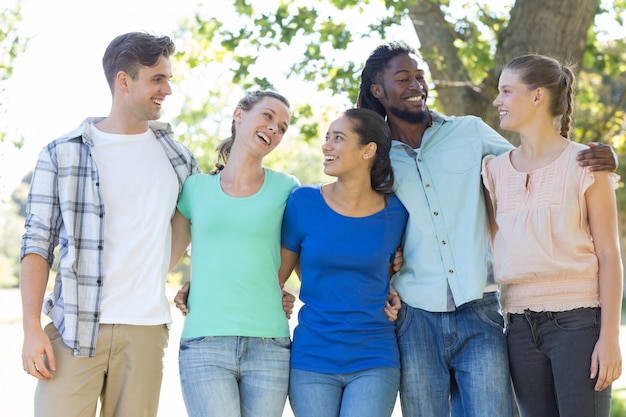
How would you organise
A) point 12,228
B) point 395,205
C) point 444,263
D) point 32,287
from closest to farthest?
point 32,287, point 444,263, point 395,205, point 12,228

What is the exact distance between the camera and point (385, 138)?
4.07 metres

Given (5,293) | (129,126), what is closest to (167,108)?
(5,293)

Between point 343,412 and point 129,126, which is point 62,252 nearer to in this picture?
point 129,126

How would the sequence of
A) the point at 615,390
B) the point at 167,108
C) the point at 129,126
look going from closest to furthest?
the point at 129,126 → the point at 615,390 → the point at 167,108

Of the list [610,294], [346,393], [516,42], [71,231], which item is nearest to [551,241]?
[610,294]

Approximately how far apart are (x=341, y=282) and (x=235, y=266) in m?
0.49

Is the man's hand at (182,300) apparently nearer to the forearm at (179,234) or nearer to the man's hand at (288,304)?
the forearm at (179,234)

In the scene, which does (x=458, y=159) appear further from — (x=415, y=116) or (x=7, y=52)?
(x=7, y=52)

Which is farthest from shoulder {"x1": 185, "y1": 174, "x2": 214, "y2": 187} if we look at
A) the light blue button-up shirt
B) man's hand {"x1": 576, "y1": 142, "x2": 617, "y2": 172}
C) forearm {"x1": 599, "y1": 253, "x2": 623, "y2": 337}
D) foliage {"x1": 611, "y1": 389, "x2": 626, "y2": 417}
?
foliage {"x1": 611, "y1": 389, "x2": 626, "y2": 417}

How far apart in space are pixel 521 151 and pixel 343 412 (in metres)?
1.43

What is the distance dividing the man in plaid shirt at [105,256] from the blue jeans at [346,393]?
68 cm

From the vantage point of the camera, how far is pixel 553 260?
360 centimetres

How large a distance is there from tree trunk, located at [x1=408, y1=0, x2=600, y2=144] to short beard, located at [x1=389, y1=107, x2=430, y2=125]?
6.13ft

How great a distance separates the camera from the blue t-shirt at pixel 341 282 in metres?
3.74
